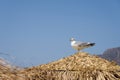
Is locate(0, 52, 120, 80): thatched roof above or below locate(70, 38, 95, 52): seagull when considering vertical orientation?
below

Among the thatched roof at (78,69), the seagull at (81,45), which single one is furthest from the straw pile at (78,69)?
the seagull at (81,45)

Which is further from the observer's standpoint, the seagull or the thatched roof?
the seagull

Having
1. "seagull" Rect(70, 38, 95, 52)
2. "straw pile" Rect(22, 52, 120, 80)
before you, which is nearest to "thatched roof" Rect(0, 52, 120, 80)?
"straw pile" Rect(22, 52, 120, 80)

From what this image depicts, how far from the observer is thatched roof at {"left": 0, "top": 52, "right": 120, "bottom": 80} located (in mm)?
9523

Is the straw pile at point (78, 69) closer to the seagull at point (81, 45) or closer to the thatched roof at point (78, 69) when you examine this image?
the thatched roof at point (78, 69)

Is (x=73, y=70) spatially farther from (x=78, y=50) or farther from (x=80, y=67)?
(x=78, y=50)

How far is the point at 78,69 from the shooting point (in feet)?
32.3

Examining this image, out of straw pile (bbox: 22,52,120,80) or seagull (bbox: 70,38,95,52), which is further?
seagull (bbox: 70,38,95,52)

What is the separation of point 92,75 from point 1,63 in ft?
19.5

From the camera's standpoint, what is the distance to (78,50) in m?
12.1

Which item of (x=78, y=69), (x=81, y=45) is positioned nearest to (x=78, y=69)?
(x=78, y=69)

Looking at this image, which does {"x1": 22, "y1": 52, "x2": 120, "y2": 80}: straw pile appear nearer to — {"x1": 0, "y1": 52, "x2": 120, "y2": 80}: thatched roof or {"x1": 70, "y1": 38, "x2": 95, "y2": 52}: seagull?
{"x1": 0, "y1": 52, "x2": 120, "y2": 80}: thatched roof

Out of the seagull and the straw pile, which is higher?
the seagull

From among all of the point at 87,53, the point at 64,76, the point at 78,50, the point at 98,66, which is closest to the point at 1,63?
the point at 64,76
